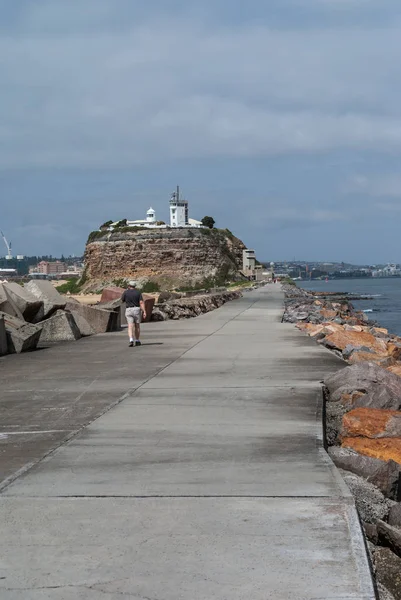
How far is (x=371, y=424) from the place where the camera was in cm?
715

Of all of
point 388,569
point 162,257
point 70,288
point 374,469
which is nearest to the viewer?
point 388,569

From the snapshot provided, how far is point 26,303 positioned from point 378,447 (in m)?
10.00

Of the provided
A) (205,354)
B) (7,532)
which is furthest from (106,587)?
(205,354)

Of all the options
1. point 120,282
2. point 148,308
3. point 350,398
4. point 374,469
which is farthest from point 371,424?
point 120,282

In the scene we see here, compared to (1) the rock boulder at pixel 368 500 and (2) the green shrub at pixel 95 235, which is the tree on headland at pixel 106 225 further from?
(1) the rock boulder at pixel 368 500

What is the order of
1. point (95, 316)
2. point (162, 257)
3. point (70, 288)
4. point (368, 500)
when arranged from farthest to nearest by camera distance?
point (70, 288) < point (162, 257) < point (95, 316) < point (368, 500)

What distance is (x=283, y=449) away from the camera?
5.64 metres

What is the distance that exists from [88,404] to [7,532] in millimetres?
4040

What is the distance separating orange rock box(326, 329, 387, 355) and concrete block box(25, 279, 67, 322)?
573cm

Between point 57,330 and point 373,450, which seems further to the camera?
point 57,330

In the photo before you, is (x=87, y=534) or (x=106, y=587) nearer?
(x=106, y=587)

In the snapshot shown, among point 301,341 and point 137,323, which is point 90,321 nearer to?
point 137,323

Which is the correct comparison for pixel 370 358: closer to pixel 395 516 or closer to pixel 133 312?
pixel 133 312

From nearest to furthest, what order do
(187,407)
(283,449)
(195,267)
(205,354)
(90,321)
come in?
(283,449)
(187,407)
(205,354)
(90,321)
(195,267)
